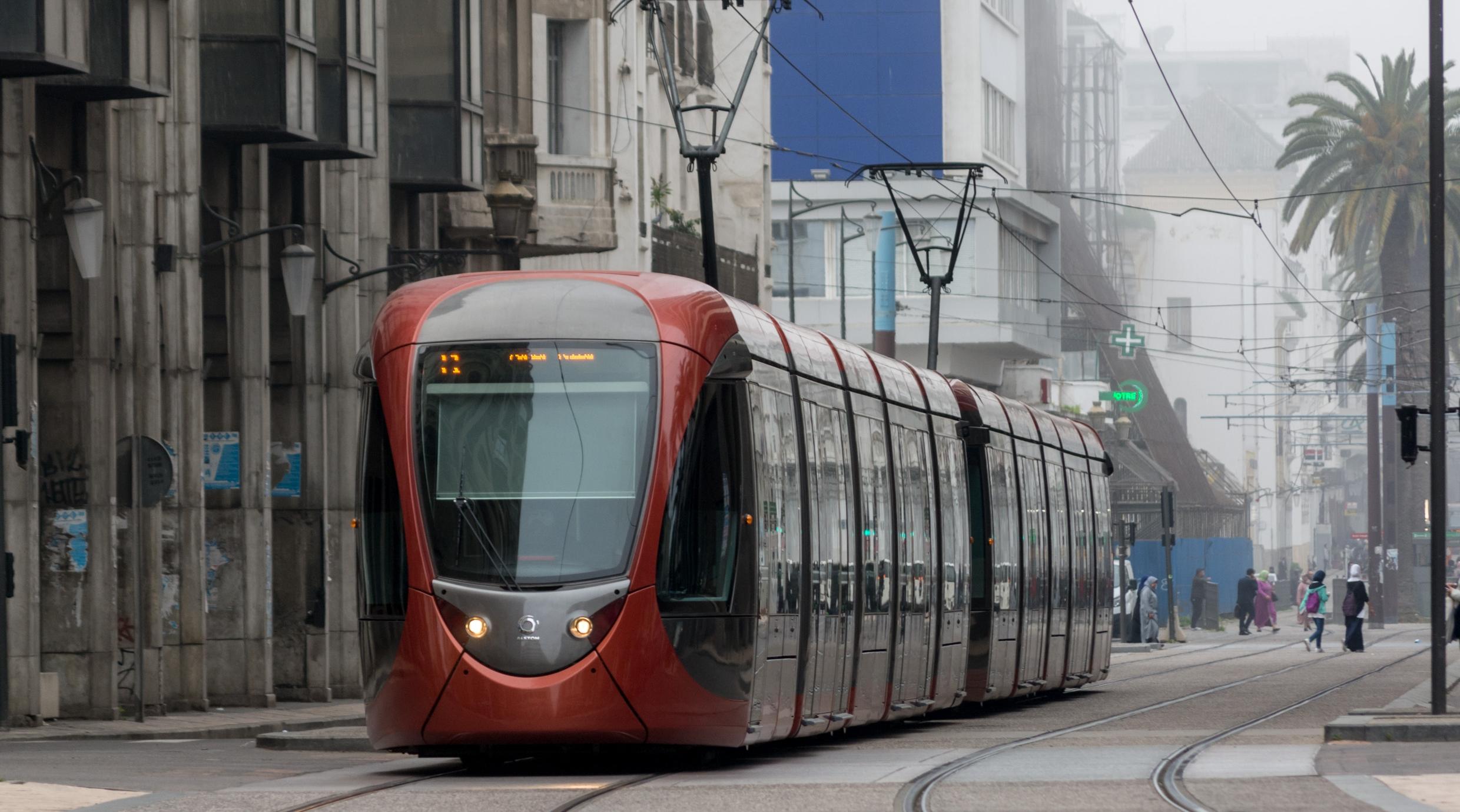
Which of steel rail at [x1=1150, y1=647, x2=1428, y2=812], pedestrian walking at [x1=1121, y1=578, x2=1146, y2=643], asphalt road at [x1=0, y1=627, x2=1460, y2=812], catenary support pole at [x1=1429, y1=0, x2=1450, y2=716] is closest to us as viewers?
steel rail at [x1=1150, y1=647, x2=1428, y2=812]

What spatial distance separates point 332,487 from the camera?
95.6 ft

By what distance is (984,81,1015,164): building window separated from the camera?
68.8 meters

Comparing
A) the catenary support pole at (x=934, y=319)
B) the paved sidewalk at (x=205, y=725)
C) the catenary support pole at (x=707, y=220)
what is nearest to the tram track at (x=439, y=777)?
the paved sidewalk at (x=205, y=725)

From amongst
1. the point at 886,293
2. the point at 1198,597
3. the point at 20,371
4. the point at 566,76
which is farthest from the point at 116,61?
the point at 1198,597

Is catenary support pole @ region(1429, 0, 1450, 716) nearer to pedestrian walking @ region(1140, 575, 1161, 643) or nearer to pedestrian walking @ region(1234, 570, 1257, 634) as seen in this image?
pedestrian walking @ region(1140, 575, 1161, 643)

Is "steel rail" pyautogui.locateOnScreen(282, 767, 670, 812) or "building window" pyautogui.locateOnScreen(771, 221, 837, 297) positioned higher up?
A: "building window" pyautogui.locateOnScreen(771, 221, 837, 297)

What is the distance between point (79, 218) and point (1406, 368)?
52.4 meters

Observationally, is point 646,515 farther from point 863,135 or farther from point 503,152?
point 863,135

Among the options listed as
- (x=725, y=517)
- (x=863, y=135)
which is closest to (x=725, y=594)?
(x=725, y=517)

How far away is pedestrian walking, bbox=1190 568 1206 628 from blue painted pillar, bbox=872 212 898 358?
10372 millimetres

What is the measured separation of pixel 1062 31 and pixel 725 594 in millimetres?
87986

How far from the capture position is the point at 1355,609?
45281 millimetres

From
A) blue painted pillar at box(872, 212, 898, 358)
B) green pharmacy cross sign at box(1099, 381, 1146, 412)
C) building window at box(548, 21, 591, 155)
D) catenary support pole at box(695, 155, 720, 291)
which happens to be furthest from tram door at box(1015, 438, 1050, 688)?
green pharmacy cross sign at box(1099, 381, 1146, 412)

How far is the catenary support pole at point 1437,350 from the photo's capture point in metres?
19.7
